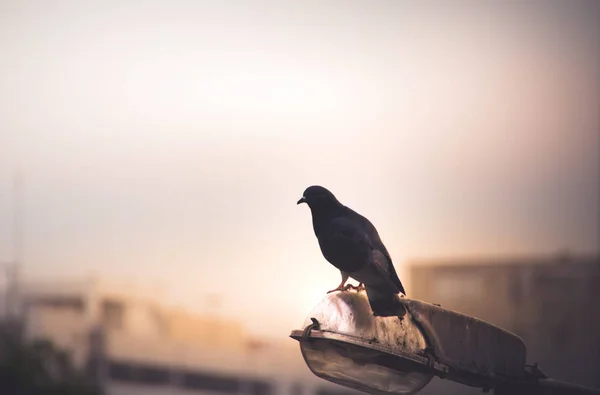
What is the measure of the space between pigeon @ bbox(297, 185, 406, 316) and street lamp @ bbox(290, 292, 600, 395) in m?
0.07

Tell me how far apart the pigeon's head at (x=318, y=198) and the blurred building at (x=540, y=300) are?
1277 inches

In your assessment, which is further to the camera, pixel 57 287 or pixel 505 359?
pixel 57 287

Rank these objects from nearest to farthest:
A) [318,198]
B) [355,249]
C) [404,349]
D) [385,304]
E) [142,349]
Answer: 1. [404,349]
2. [385,304]
3. [355,249]
4. [318,198]
5. [142,349]

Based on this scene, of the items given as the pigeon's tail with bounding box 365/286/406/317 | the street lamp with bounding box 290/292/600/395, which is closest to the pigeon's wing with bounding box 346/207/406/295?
the pigeon's tail with bounding box 365/286/406/317

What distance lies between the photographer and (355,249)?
12.0 feet

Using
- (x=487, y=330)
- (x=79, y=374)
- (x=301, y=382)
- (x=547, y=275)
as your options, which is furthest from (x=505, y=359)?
(x=547, y=275)

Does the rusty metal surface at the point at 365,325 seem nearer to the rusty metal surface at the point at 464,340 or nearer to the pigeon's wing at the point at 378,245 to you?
the rusty metal surface at the point at 464,340

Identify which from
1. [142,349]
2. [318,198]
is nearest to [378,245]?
[318,198]

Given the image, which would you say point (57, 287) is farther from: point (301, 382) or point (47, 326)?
point (301, 382)

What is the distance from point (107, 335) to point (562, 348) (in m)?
15.9

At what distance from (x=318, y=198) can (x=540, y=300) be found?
115ft

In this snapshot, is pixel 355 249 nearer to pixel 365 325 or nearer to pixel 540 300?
pixel 365 325

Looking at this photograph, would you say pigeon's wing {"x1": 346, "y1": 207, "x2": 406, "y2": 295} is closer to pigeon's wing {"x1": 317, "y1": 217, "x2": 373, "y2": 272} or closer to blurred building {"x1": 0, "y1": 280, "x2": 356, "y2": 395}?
pigeon's wing {"x1": 317, "y1": 217, "x2": 373, "y2": 272}

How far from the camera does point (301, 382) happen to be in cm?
3234
